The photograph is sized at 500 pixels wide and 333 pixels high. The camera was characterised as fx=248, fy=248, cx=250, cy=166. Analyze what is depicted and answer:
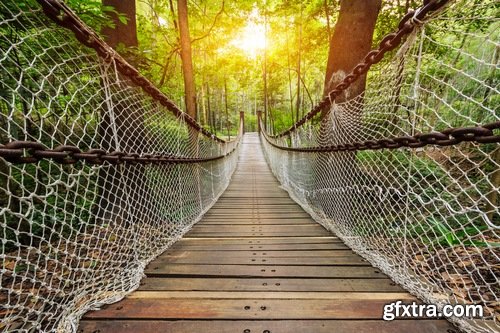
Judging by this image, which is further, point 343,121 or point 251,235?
point 343,121

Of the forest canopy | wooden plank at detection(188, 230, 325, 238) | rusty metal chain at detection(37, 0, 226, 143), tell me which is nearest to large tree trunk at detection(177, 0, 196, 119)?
the forest canopy

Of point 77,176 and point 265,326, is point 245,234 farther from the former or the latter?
point 77,176

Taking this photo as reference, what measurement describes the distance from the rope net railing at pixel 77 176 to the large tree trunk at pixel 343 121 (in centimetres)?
127

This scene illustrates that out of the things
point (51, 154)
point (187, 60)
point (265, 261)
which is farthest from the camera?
point (187, 60)

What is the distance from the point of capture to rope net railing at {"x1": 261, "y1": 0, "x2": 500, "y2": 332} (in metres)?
0.85

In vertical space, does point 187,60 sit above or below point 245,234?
above

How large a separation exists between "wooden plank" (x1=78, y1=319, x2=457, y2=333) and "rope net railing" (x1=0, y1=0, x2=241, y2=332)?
14 centimetres

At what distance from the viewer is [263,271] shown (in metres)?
1.29

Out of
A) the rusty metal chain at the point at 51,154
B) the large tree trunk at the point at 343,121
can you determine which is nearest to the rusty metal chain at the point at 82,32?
Result: the rusty metal chain at the point at 51,154

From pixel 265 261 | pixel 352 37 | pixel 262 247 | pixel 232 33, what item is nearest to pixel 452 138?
pixel 265 261

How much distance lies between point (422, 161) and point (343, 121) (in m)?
0.67

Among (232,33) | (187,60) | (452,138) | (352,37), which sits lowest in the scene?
(452,138)

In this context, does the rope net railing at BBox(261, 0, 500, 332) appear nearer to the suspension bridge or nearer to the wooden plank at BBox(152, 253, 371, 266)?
the suspension bridge

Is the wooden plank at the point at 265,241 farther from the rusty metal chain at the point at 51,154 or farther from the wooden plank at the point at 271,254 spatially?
the rusty metal chain at the point at 51,154
